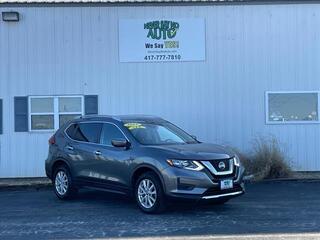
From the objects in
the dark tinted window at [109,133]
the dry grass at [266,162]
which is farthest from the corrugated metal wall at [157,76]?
the dark tinted window at [109,133]

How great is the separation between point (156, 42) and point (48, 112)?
12.0 ft

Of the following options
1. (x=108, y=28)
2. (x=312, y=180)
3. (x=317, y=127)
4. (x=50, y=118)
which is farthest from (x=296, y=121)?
(x=50, y=118)

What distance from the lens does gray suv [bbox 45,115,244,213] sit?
9891 millimetres

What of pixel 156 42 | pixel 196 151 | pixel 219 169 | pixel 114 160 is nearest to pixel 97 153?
pixel 114 160

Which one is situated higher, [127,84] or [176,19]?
[176,19]

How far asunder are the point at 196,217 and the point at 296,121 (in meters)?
7.67

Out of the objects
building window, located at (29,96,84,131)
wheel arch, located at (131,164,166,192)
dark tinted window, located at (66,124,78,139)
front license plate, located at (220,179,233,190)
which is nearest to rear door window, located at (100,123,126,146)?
wheel arch, located at (131,164,166,192)

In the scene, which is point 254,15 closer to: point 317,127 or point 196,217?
point 317,127

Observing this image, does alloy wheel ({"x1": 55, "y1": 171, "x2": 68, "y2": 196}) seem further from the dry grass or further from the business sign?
the dry grass

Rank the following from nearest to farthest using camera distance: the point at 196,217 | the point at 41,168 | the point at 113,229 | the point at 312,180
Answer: the point at 113,229
the point at 196,217
the point at 312,180
the point at 41,168

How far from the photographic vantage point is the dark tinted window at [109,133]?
11109mm

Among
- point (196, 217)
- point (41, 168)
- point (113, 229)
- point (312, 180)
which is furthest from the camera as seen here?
point (41, 168)

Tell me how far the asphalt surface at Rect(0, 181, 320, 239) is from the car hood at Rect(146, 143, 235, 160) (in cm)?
102

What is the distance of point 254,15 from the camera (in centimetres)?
1675
